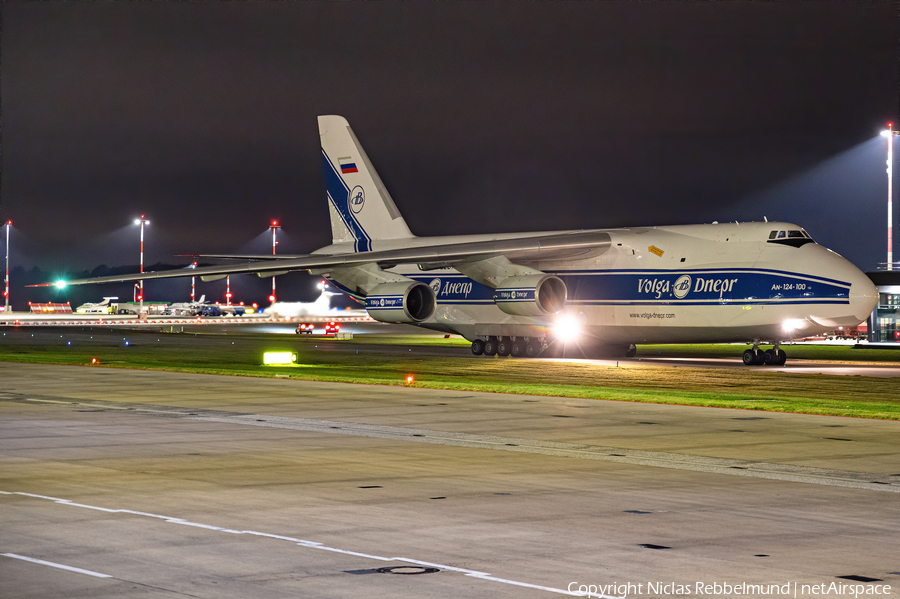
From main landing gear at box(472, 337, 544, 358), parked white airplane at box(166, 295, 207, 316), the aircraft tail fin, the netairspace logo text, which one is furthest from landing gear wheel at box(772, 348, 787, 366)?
parked white airplane at box(166, 295, 207, 316)

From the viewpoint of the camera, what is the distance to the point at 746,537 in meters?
8.88

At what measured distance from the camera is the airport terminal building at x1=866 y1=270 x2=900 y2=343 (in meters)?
46.0

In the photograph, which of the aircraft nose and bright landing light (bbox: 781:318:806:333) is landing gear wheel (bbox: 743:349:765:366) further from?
the aircraft nose

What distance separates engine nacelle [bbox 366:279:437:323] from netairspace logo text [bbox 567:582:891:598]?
98.9 feet

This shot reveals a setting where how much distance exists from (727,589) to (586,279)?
1133 inches

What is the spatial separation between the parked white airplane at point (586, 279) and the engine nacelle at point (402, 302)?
0.16ft

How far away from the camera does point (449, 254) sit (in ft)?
113

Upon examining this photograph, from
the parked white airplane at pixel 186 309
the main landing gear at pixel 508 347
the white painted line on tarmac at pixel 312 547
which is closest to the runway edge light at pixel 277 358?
the main landing gear at pixel 508 347

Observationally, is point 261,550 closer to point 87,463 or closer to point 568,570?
point 568,570

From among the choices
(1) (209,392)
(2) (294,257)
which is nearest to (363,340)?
(2) (294,257)

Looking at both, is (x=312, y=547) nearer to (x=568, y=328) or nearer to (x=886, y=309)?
(x=568, y=328)

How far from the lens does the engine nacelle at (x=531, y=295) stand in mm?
35188

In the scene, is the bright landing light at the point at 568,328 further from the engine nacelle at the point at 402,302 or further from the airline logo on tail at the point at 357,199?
the airline logo on tail at the point at 357,199

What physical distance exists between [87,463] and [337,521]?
15.8 ft
